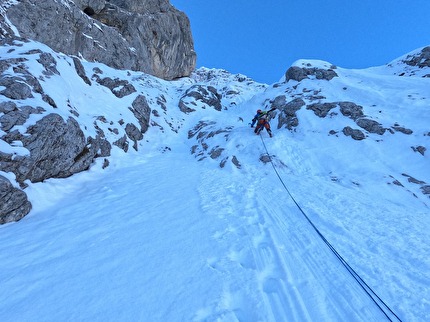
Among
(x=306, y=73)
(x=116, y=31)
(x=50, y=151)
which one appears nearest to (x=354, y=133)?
(x=306, y=73)

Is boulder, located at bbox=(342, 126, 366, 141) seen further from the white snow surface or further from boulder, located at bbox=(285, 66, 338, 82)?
boulder, located at bbox=(285, 66, 338, 82)

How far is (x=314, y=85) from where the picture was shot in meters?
23.9

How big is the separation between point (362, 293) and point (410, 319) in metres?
0.63

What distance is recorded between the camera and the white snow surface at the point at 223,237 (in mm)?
3650

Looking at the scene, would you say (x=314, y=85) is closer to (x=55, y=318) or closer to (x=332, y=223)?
(x=332, y=223)

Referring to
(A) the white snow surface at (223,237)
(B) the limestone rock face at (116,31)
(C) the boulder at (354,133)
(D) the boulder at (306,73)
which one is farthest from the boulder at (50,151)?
(D) the boulder at (306,73)

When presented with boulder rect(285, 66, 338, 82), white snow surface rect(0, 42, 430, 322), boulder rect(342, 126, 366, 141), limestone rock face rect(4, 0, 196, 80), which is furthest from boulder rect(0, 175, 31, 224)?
boulder rect(285, 66, 338, 82)

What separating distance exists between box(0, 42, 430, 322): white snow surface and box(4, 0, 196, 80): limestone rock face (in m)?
15.0

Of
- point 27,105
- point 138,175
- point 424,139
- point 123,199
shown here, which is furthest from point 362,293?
point 424,139

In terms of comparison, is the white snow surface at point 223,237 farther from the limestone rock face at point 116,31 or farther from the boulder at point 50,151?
the limestone rock face at point 116,31

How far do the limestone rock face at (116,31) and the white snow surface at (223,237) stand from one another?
1499cm

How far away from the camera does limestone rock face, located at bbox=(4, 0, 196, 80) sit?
24.2 meters

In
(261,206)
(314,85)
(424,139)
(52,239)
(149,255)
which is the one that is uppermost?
(314,85)

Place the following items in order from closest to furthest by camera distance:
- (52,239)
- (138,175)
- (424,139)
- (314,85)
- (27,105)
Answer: (52,239), (27,105), (138,175), (424,139), (314,85)
